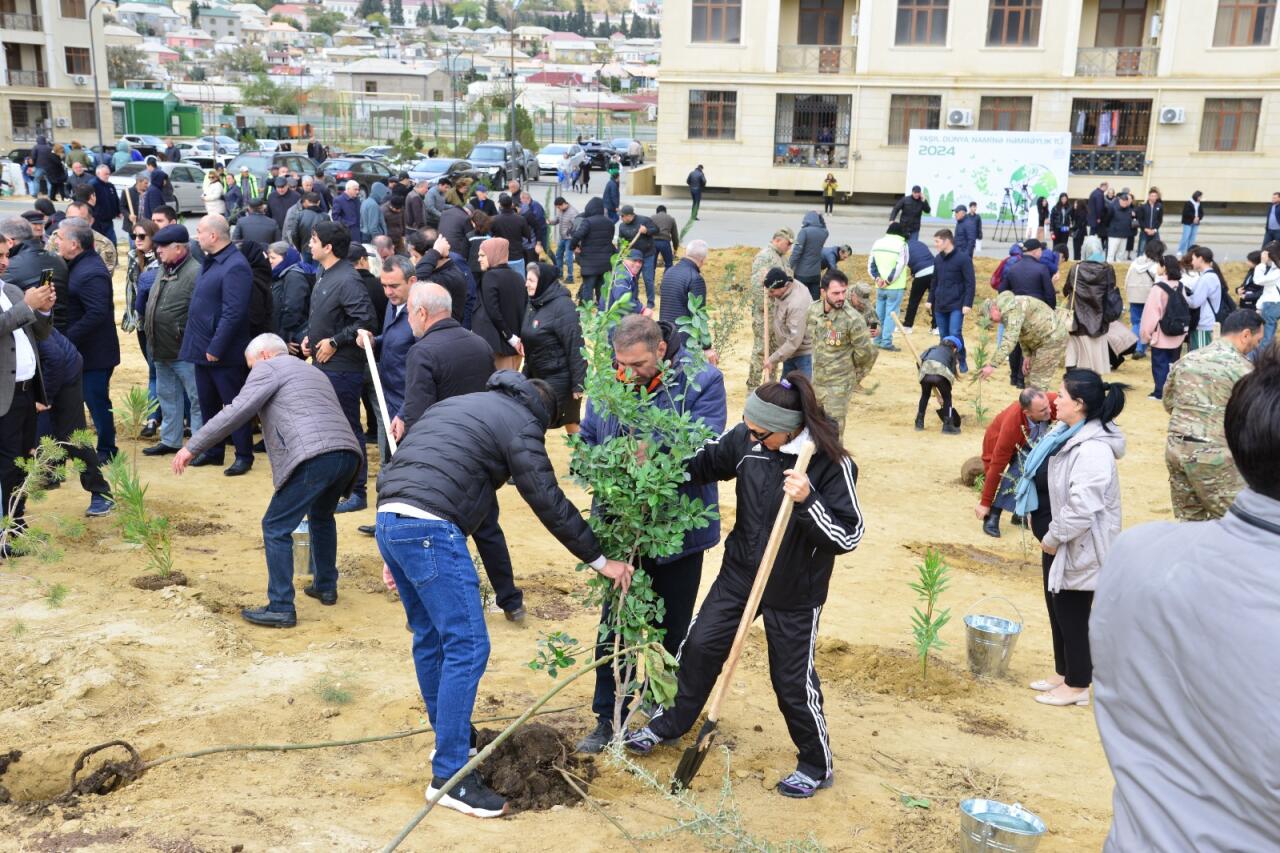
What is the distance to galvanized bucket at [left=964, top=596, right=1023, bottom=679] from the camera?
6.27 meters

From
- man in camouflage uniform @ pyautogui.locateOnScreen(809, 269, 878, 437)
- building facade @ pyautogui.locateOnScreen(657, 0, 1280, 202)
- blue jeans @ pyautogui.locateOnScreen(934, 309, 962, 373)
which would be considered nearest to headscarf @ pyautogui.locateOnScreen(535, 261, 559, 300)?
man in camouflage uniform @ pyautogui.locateOnScreen(809, 269, 878, 437)

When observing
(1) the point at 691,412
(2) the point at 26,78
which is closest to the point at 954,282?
(1) the point at 691,412

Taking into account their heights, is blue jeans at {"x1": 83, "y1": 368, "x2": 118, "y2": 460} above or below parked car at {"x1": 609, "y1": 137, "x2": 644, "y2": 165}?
below

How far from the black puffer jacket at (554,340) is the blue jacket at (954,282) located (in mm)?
6741

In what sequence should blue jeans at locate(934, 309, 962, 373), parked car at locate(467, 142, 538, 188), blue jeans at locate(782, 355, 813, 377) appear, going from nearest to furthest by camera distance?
blue jeans at locate(782, 355, 813, 377), blue jeans at locate(934, 309, 962, 373), parked car at locate(467, 142, 538, 188)

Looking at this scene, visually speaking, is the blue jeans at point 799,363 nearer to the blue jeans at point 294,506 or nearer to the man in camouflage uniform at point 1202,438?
the man in camouflage uniform at point 1202,438

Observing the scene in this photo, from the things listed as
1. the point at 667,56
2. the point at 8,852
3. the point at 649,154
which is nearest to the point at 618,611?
the point at 8,852

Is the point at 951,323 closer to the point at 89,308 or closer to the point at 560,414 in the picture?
the point at 560,414

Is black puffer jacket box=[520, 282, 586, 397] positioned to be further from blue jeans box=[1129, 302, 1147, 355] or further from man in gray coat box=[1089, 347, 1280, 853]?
blue jeans box=[1129, 302, 1147, 355]

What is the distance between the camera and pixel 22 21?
180ft

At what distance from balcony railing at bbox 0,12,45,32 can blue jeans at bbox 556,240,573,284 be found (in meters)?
46.2

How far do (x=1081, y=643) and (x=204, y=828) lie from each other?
168 inches

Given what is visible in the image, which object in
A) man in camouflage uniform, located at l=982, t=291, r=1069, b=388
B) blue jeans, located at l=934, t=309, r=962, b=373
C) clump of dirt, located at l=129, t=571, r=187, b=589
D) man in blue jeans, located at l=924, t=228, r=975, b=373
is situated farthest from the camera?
A: blue jeans, located at l=934, t=309, r=962, b=373

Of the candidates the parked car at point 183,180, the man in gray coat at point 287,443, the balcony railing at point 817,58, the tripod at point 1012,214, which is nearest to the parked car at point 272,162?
the parked car at point 183,180
